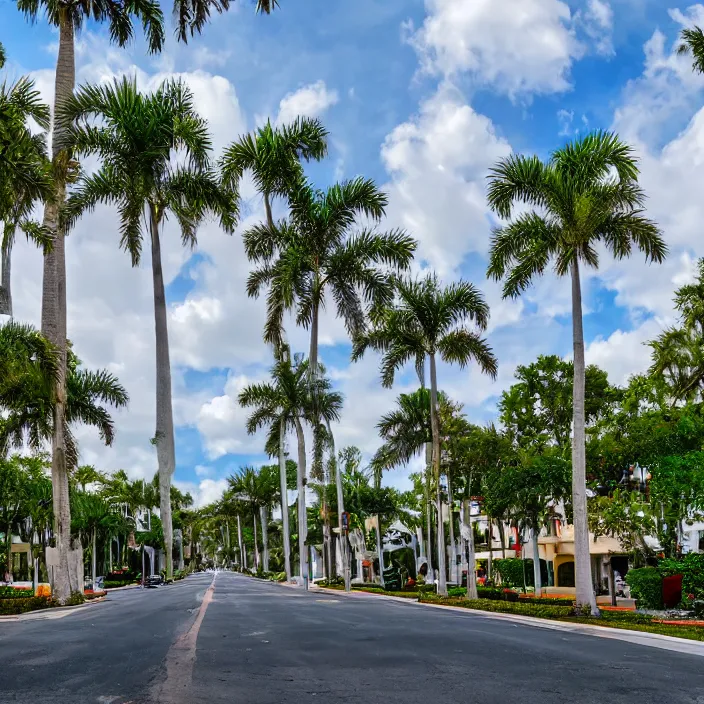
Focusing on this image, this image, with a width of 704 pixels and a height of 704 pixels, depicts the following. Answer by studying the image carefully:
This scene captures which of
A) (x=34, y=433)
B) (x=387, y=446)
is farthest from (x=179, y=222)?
(x=387, y=446)

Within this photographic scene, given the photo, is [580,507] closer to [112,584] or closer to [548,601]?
[548,601]

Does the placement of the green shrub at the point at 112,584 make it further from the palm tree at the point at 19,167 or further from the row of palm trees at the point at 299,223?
the palm tree at the point at 19,167

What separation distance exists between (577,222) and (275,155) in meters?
22.0

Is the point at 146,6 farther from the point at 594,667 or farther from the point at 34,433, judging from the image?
the point at 594,667

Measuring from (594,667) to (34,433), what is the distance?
25938mm

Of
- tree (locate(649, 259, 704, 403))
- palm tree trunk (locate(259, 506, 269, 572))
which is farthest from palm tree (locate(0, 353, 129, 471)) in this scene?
palm tree trunk (locate(259, 506, 269, 572))

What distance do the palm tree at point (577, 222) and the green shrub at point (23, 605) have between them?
1643cm

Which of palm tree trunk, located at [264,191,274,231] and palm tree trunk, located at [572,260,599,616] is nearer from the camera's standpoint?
palm tree trunk, located at [572,260,599,616]

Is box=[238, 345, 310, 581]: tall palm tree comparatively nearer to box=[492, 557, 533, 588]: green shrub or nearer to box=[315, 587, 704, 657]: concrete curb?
box=[492, 557, 533, 588]: green shrub

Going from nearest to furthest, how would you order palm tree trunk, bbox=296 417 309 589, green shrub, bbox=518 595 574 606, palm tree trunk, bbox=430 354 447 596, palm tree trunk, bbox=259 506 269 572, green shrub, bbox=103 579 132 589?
green shrub, bbox=518 595 574 606, palm tree trunk, bbox=430 354 447 596, palm tree trunk, bbox=296 417 309 589, green shrub, bbox=103 579 132 589, palm tree trunk, bbox=259 506 269 572

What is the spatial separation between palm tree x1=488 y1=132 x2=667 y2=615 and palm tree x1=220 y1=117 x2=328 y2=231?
1941 cm

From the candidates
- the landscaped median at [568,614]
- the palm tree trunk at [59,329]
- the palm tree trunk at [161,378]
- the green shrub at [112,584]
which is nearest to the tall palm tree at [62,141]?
the palm tree trunk at [59,329]

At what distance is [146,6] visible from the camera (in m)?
31.3

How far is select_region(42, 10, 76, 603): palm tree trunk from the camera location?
28781 millimetres
